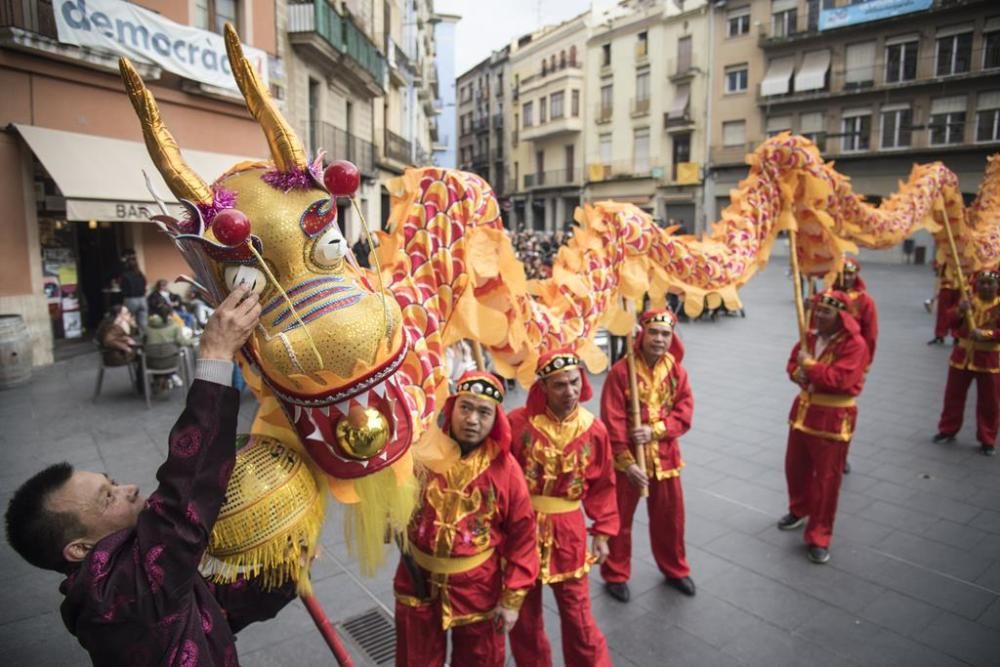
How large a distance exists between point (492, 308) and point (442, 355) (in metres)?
0.39

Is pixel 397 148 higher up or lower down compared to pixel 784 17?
lower down

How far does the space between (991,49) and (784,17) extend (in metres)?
7.74

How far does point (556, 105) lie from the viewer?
37125 millimetres

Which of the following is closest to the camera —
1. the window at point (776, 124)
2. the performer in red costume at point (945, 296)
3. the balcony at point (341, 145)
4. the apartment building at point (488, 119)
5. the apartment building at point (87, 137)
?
the performer in red costume at point (945, 296)

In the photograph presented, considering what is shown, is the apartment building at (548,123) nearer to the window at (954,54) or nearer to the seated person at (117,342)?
the window at (954,54)

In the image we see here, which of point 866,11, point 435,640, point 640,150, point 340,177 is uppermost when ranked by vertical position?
point 866,11

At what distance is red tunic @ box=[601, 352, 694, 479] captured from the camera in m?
3.80

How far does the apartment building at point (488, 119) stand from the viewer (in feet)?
144

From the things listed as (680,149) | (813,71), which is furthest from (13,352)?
(680,149)

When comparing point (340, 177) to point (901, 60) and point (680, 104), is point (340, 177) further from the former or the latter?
point (680, 104)

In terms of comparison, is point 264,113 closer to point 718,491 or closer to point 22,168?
point 718,491

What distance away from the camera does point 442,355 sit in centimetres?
226

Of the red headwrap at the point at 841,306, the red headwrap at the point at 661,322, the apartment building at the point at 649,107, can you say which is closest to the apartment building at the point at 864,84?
the apartment building at the point at 649,107

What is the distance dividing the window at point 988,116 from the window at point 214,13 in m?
24.7
